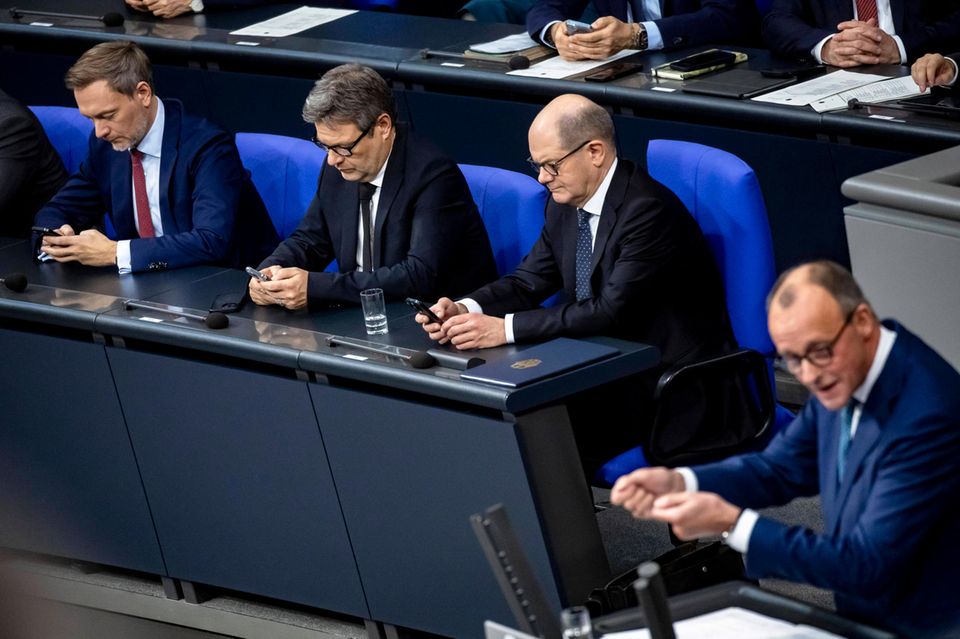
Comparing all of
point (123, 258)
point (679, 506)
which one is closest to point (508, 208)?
point (123, 258)

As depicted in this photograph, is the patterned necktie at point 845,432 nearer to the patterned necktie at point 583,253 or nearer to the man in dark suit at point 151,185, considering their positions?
the patterned necktie at point 583,253

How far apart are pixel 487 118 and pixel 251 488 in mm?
1972

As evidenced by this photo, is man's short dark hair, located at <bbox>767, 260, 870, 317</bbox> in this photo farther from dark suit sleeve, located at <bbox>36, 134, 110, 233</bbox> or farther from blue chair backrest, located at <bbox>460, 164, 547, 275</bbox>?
dark suit sleeve, located at <bbox>36, 134, 110, 233</bbox>

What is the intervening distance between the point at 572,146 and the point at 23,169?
6.77 feet

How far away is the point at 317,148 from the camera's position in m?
4.56

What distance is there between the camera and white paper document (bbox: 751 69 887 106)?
4.71 metres

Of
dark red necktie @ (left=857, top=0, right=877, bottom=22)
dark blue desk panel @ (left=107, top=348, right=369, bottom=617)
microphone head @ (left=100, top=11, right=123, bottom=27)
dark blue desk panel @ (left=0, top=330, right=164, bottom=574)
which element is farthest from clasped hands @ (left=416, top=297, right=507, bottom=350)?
microphone head @ (left=100, top=11, right=123, bottom=27)

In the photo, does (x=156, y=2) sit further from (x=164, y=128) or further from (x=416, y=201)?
(x=416, y=201)

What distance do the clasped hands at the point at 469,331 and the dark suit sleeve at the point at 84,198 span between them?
1.64m

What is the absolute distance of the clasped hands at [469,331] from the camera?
3607 mm

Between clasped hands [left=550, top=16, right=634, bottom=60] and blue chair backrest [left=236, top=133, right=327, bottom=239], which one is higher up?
clasped hands [left=550, top=16, right=634, bottom=60]

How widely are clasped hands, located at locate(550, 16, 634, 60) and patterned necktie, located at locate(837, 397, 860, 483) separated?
2996 mm

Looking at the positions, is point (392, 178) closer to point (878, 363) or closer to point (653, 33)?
point (653, 33)

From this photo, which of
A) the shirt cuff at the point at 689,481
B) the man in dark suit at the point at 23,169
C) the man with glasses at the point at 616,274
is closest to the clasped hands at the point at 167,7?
the man in dark suit at the point at 23,169
